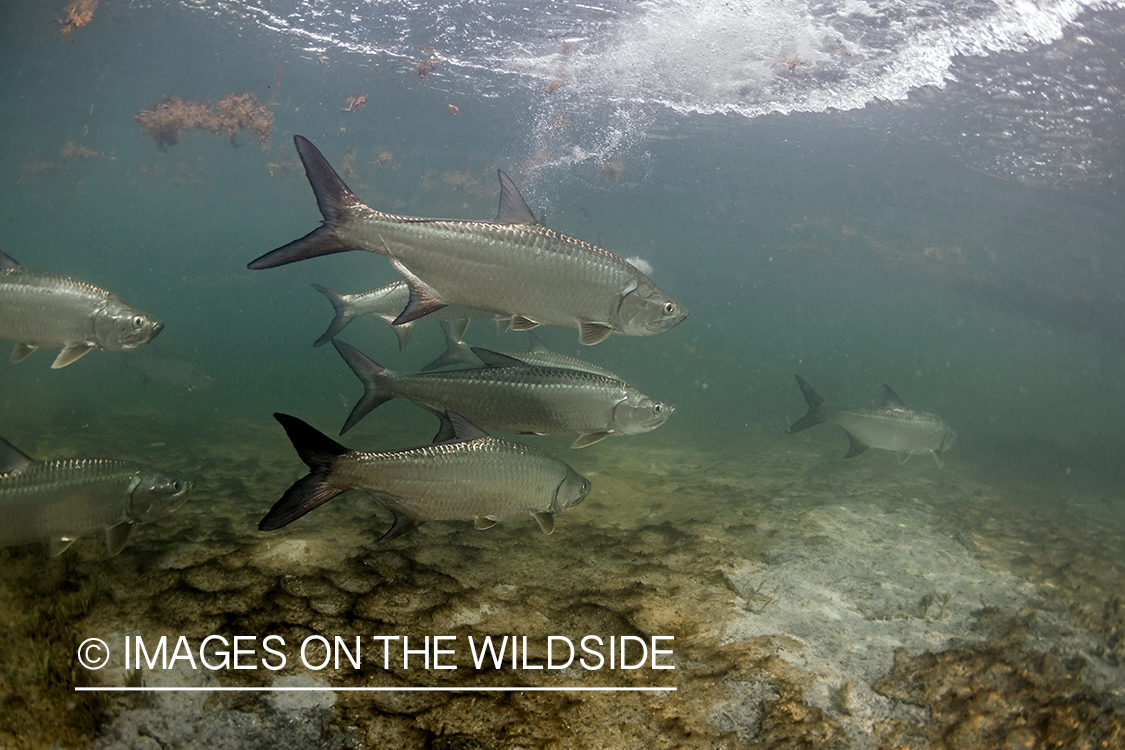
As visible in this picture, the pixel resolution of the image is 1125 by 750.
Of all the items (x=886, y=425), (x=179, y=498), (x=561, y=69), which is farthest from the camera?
(x=561, y=69)

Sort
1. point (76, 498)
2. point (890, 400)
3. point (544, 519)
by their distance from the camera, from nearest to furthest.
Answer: point (76, 498), point (544, 519), point (890, 400)

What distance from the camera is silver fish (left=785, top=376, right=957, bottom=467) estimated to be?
8.77 m

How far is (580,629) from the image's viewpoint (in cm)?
344

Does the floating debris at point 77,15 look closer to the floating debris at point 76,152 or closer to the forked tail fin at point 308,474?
the floating debris at point 76,152

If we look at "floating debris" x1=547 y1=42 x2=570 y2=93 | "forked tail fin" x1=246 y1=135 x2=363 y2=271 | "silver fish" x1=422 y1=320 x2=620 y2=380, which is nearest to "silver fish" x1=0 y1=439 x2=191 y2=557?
"forked tail fin" x1=246 y1=135 x2=363 y2=271

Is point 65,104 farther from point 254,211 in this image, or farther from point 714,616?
point 714,616

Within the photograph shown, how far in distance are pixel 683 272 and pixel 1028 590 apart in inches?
2907

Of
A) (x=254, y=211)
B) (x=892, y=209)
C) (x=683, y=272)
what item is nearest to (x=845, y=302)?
(x=683, y=272)

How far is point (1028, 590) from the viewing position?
A: 5.23 meters

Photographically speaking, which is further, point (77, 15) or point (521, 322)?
point (77, 15)

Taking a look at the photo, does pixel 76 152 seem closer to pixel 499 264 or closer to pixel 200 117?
A: pixel 200 117

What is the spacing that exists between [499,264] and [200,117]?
23.8 m

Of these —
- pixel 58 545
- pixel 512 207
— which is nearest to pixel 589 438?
pixel 512 207

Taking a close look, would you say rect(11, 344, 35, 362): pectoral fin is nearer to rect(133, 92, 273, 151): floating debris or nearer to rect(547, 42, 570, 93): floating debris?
rect(133, 92, 273, 151): floating debris
